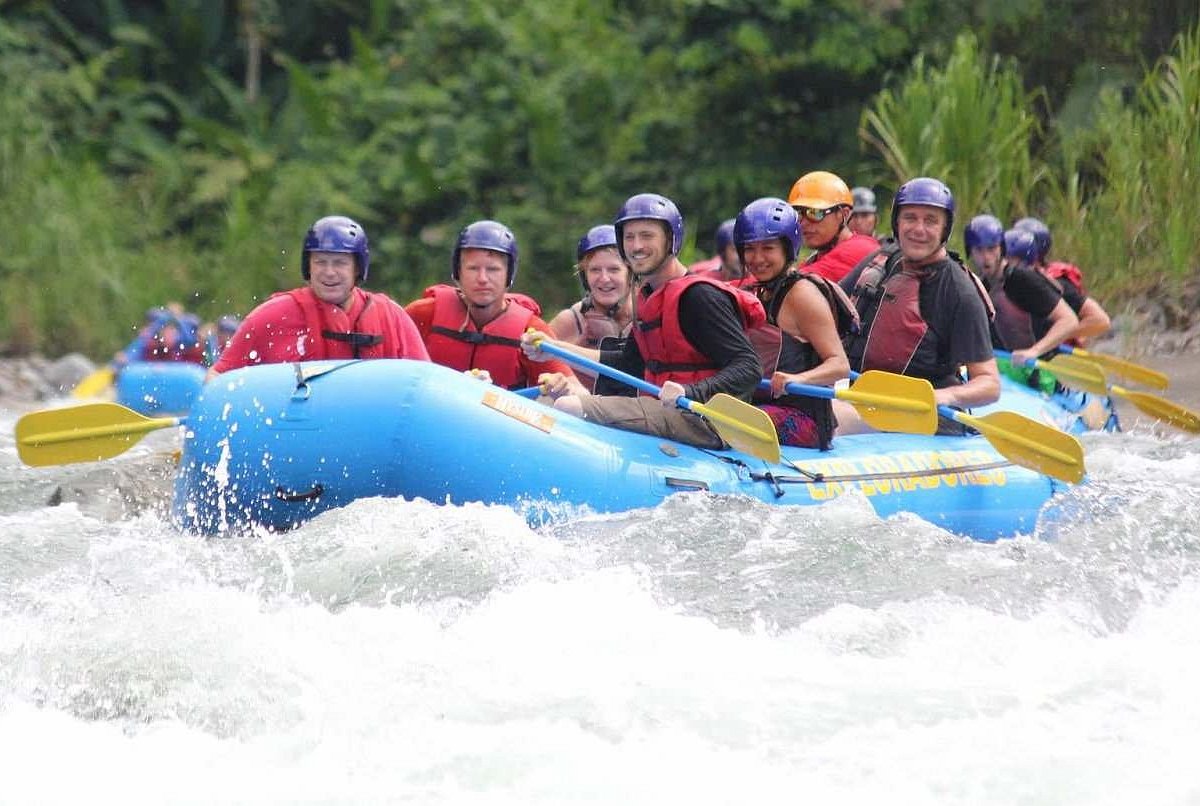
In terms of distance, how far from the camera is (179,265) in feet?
59.4

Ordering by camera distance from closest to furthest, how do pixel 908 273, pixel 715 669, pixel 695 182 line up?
pixel 715 669 < pixel 908 273 < pixel 695 182

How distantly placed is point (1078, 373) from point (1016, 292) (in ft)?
3.09

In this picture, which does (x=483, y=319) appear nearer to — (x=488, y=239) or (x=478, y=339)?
(x=478, y=339)

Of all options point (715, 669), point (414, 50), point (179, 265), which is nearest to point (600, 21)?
point (414, 50)

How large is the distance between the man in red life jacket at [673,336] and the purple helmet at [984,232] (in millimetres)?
3338

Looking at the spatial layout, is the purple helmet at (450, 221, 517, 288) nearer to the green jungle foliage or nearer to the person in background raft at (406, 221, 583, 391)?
the person in background raft at (406, 221, 583, 391)

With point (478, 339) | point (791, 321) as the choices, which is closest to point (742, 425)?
point (791, 321)

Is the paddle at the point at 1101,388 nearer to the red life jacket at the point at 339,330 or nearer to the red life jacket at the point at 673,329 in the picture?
the red life jacket at the point at 673,329

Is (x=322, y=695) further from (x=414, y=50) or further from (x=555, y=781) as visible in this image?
(x=414, y=50)

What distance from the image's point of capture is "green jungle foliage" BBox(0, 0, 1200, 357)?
12773 millimetres

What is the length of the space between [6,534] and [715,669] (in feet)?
9.55

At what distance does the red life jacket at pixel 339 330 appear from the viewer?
6762 millimetres

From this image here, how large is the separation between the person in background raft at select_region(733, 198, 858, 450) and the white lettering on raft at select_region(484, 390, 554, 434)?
1.12 metres

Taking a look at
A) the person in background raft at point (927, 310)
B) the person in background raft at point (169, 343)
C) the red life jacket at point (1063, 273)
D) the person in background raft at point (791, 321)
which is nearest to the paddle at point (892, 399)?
the person in background raft at point (791, 321)
